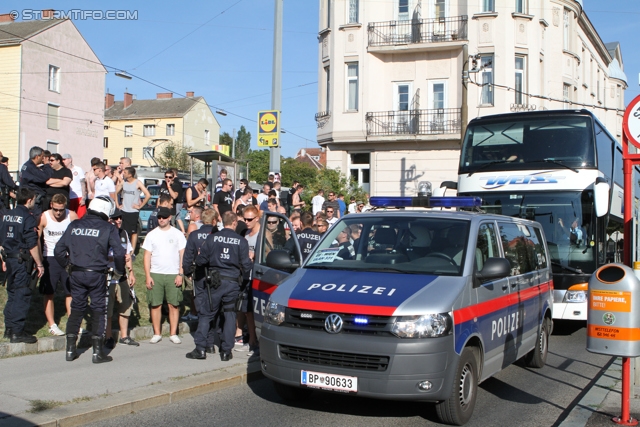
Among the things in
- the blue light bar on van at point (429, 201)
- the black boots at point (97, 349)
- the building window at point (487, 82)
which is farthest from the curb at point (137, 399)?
the building window at point (487, 82)

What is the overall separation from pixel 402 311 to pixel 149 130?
6859 centimetres

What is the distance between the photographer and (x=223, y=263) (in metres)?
8.60

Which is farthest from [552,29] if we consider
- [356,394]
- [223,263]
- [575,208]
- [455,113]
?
[356,394]

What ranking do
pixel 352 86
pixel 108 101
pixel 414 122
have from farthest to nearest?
pixel 108 101 → pixel 352 86 → pixel 414 122

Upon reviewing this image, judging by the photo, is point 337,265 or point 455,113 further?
point 455,113

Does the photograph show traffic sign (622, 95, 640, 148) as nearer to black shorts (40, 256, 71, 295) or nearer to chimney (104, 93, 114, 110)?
black shorts (40, 256, 71, 295)

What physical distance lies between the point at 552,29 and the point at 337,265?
28651 millimetres

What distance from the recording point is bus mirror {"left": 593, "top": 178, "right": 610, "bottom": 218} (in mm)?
11469

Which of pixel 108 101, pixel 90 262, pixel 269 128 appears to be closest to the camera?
pixel 90 262

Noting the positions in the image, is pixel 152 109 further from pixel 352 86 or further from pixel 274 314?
pixel 274 314

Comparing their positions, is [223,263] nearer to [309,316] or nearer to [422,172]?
[309,316]

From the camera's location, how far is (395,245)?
23.5 ft

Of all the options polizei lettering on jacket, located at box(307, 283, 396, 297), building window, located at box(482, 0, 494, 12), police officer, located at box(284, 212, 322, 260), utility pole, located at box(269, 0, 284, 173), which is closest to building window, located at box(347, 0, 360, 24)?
building window, located at box(482, 0, 494, 12)

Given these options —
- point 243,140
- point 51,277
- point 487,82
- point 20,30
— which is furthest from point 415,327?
point 243,140
